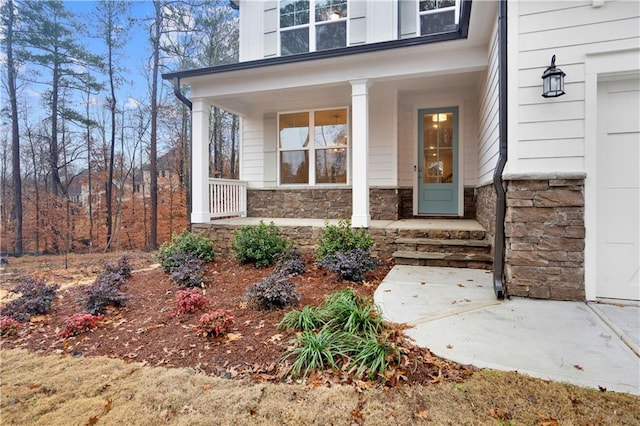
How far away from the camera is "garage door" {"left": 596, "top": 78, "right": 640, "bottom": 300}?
3.37m

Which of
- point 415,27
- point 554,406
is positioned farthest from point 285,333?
point 415,27

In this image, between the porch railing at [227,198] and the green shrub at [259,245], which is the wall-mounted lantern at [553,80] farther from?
the porch railing at [227,198]

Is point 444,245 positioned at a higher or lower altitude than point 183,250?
higher

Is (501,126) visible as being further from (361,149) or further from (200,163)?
(200,163)

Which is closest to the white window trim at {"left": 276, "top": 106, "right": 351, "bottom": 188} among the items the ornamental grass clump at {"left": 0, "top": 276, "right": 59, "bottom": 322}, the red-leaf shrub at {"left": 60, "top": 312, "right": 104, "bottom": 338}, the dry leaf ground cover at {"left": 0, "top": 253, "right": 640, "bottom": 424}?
the dry leaf ground cover at {"left": 0, "top": 253, "right": 640, "bottom": 424}

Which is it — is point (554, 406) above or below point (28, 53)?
below

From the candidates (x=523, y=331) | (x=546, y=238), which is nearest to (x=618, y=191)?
(x=546, y=238)

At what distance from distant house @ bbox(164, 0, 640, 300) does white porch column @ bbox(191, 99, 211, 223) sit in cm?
3

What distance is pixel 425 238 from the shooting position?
5.31 m

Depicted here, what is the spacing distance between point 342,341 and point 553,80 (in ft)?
10.5

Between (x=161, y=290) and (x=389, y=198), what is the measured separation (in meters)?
4.56

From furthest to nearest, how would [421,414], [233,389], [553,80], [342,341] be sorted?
[553,80] < [342,341] < [233,389] < [421,414]

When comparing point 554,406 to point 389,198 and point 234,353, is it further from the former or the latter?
point 389,198

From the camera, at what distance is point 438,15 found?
23.1ft
